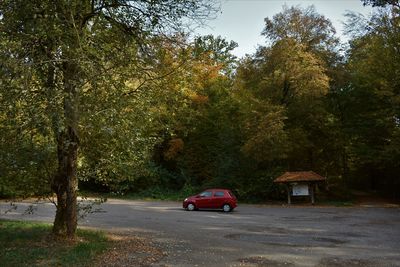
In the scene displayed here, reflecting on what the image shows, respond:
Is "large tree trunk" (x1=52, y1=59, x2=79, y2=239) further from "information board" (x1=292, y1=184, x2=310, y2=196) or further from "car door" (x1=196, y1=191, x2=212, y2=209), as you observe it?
"information board" (x1=292, y1=184, x2=310, y2=196)

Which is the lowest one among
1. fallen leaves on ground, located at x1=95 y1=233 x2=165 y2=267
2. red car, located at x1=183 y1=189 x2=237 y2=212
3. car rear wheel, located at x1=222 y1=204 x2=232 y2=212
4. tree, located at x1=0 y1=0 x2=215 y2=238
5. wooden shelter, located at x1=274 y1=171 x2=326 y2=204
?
fallen leaves on ground, located at x1=95 y1=233 x2=165 y2=267

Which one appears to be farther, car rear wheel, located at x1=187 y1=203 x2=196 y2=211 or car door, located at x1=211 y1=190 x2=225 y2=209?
car rear wheel, located at x1=187 y1=203 x2=196 y2=211

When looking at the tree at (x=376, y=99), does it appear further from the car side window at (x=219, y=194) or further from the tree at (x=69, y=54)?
the tree at (x=69, y=54)

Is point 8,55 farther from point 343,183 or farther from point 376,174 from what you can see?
point 376,174

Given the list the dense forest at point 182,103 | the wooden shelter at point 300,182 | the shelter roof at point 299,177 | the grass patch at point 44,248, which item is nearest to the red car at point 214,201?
the dense forest at point 182,103

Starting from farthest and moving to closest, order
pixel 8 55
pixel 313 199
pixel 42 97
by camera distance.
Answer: pixel 313 199 < pixel 42 97 < pixel 8 55

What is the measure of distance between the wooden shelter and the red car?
24.0 ft

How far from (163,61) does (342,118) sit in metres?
31.0

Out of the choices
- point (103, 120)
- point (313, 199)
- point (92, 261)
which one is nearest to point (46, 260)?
point (92, 261)

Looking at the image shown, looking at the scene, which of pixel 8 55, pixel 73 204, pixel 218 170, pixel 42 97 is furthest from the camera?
pixel 218 170

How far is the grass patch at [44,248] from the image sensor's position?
33.9ft

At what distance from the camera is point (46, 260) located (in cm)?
1044

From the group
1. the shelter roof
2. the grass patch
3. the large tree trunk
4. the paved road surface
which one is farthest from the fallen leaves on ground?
the shelter roof

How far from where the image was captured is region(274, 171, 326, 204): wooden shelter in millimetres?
32125
